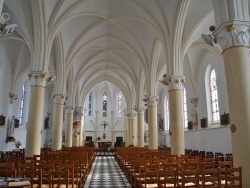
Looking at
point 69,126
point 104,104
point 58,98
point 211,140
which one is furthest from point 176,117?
point 104,104

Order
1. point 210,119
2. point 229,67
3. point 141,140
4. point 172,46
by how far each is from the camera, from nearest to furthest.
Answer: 1. point 229,67
2. point 172,46
3. point 210,119
4. point 141,140

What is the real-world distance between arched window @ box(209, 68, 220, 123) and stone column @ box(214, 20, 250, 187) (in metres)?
12.2

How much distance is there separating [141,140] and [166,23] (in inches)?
560

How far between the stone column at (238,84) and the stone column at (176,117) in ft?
19.2

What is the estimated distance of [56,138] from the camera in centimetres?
1766

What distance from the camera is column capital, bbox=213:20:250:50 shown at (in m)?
6.87

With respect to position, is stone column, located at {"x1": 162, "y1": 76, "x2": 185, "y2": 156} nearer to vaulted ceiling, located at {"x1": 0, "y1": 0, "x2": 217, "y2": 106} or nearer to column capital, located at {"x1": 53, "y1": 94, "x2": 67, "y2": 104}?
vaulted ceiling, located at {"x1": 0, "y1": 0, "x2": 217, "y2": 106}

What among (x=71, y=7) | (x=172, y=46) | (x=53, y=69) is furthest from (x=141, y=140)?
(x=71, y=7)

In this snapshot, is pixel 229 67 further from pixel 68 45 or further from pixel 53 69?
pixel 53 69

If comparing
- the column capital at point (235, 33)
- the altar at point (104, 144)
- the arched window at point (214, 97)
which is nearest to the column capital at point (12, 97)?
the arched window at point (214, 97)

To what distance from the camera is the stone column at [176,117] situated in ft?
41.3

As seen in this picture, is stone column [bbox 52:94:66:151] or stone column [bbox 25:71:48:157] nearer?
stone column [bbox 25:71:48:157]

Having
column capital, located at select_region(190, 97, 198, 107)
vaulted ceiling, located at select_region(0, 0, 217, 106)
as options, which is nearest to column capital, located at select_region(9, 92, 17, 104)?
vaulted ceiling, located at select_region(0, 0, 217, 106)

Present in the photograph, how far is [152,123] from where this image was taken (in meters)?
18.9
